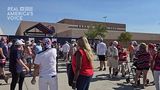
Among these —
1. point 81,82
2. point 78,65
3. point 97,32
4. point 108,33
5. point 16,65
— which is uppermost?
point 97,32

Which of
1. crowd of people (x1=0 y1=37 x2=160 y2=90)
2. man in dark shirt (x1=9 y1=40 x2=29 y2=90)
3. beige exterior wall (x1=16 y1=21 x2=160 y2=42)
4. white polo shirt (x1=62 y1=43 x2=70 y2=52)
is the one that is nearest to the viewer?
crowd of people (x1=0 y1=37 x2=160 y2=90)

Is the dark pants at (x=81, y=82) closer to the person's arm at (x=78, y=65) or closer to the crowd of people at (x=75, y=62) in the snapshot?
the crowd of people at (x=75, y=62)

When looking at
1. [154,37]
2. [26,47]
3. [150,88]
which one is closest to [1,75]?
[26,47]

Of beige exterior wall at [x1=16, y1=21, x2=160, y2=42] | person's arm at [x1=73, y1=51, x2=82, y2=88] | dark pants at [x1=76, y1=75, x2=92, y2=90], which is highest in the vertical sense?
beige exterior wall at [x1=16, y1=21, x2=160, y2=42]

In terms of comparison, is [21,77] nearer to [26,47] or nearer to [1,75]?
[1,75]

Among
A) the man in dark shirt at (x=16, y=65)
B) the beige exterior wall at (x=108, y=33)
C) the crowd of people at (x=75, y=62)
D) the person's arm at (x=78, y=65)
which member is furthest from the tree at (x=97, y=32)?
the person's arm at (x=78, y=65)

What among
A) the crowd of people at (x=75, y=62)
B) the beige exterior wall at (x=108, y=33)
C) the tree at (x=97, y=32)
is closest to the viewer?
the crowd of people at (x=75, y=62)

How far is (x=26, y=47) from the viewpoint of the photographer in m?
14.5

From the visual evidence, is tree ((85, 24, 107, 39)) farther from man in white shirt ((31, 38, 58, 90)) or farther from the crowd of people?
man in white shirt ((31, 38, 58, 90))

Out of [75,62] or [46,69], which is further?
[46,69]

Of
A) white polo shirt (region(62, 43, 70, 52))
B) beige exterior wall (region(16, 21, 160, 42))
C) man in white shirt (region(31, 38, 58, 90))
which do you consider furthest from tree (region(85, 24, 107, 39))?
man in white shirt (region(31, 38, 58, 90))

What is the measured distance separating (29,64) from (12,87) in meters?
6.31

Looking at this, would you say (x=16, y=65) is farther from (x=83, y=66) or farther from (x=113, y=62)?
(x=113, y=62)

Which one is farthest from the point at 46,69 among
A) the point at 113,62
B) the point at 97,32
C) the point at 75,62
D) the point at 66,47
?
the point at 97,32
